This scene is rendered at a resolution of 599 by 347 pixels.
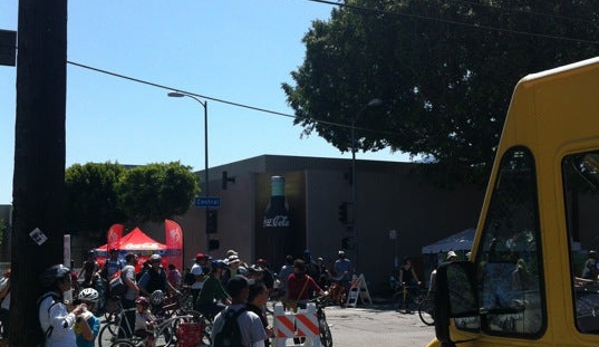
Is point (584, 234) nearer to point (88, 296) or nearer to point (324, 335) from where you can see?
point (88, 296)

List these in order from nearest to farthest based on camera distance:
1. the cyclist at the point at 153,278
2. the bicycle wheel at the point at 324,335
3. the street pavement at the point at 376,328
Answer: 1. the bicycle wheel at the point at 324,335
2. the cyclist at the point at 153,278
3. the street pavement at the point at 376,328

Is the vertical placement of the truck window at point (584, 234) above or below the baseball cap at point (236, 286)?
above

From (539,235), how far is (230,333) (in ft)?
10.5

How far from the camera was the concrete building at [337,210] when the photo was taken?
112ft

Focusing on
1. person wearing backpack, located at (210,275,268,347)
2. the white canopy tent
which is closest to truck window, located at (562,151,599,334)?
person wearing backpack, located at (210,275,268,347)

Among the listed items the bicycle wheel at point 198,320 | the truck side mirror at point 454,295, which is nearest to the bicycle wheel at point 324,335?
the bicycle wheel at point 198,320

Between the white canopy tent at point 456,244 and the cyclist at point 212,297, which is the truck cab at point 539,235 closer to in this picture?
the cyclist at point 212,297

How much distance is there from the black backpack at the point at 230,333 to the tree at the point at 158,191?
118ft

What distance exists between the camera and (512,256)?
355 centimetres

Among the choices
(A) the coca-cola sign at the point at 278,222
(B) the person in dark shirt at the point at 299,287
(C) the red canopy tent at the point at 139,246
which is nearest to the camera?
(B) the person in dark shirt at the point at 299,287

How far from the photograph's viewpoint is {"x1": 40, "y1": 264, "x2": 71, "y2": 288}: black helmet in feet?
19.1

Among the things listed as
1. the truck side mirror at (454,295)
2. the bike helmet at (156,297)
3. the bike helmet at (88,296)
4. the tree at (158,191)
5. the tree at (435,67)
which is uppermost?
the tree at (435,67)

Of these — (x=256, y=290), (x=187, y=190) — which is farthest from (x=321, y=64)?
(x=256, y=290)

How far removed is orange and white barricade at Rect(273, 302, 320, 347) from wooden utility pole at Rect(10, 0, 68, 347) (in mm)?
6306
